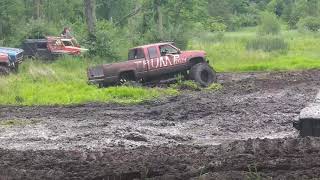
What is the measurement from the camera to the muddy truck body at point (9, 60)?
2397 centimetres

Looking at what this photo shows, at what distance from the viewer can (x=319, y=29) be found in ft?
193

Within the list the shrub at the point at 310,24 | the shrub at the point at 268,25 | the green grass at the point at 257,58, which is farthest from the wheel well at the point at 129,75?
the shrub at the point at 310,24

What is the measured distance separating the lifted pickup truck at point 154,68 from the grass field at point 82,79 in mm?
837

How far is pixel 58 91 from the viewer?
66.3 feet

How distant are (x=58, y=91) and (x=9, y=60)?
17.1ft

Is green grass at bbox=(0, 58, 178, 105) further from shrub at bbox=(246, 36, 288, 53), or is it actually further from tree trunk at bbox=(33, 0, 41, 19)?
tree trunk at bbox=(33, 0, 41, 19)

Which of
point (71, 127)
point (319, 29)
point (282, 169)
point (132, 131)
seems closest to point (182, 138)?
point (132, 131)

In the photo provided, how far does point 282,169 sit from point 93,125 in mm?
6929

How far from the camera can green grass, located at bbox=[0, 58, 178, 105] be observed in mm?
18891

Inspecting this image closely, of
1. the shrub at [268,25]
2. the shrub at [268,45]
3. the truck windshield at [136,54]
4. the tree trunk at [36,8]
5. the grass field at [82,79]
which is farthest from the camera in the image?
the shrub at [268,25]

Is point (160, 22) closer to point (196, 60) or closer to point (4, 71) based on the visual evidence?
point (196, 60)

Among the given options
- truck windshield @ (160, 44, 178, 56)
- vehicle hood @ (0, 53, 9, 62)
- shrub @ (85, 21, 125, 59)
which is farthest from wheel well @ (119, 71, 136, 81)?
shrub @ (85, 21, 125, 59)

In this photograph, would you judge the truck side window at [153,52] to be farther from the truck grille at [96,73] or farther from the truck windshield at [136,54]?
the truck grille at [96,73]

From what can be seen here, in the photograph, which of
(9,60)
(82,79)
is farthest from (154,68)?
(9,60)
